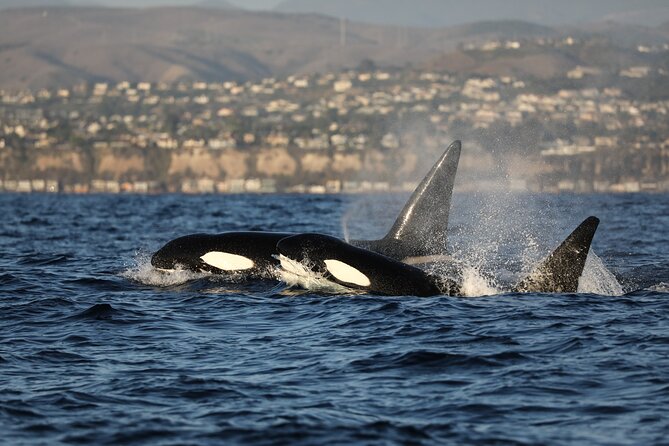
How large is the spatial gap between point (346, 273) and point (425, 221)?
3.72m

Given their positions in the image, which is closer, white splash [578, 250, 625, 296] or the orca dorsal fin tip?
white splash [578, 250, 625, 296]

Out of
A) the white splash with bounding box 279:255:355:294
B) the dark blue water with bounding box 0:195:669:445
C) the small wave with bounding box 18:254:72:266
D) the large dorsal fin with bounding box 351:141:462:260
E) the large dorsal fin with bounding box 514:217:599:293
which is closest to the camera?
the dark blue water with bounding box 0:195:669:445

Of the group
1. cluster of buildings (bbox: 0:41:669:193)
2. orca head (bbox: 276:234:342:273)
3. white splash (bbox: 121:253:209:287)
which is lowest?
white splash (bbox: 121:253:209:287)

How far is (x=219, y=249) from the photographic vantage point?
1873 centimetres

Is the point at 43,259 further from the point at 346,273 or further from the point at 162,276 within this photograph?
the point at 346,273

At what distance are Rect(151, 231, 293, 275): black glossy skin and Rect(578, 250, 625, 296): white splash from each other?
4770 mm

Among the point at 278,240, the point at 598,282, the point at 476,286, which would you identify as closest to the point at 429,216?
the point at 278,240

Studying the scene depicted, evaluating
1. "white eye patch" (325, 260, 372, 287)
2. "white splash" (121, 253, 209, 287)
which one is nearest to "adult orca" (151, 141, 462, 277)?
"white splash" (121, 253, 209, 287)

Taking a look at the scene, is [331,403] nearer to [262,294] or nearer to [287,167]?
[262,294]

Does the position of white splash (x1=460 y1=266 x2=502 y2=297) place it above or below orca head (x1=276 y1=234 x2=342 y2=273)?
below

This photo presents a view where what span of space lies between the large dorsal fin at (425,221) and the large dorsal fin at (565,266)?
111 inches

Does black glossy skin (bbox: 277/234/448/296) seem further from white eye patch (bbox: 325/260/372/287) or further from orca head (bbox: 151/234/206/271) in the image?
orca head (bbox: 151/234/206/271)

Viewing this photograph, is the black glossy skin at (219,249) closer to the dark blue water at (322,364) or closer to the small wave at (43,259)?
the dark blue water at (322,364)

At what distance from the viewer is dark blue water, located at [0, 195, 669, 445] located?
993 centimetres
